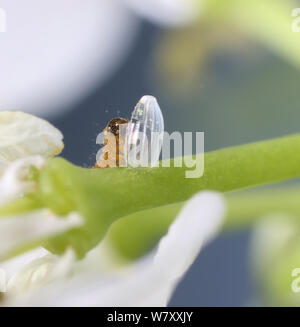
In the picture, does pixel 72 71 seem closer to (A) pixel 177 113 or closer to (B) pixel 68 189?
(A) pixel 177 113

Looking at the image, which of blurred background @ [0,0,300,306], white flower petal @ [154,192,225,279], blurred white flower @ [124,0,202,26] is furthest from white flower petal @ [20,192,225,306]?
blurred white flower @ [124,0,202,26]

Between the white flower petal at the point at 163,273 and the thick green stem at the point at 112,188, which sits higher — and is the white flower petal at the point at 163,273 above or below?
below

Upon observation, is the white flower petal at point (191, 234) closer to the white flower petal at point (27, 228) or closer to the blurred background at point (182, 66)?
the white flower petal at point (27, 228)

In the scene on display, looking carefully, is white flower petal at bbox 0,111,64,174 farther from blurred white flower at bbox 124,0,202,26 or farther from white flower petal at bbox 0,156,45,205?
blurred white flower at bbox 124,0,202,26

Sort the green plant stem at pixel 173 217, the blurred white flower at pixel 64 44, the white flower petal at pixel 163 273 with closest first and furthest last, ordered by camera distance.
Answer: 1. the white flower petal at pixel 163 273
2. the green plant stem at pixel 173 217
3. the blurred white flower at pixel 64 44

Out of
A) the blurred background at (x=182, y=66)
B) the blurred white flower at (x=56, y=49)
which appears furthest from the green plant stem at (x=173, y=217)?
the blurred white flower at (x=56, y=49)

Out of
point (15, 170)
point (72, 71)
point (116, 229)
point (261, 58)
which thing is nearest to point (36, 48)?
point (72, 71)
